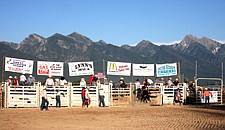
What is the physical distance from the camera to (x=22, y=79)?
26688 mm

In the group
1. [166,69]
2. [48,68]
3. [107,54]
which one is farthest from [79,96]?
[107,54]

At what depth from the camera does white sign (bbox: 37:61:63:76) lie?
90.8 ft

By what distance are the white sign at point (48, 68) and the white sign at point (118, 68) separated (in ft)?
12.1

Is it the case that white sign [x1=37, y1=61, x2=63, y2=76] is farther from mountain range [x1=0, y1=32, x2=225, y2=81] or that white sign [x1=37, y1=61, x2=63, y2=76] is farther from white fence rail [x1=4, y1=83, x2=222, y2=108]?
mountain range [x1=0, y1=32, x2=225, y2=81]

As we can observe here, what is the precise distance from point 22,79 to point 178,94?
11106mm

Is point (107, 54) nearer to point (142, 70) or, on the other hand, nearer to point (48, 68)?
point (142, 70)

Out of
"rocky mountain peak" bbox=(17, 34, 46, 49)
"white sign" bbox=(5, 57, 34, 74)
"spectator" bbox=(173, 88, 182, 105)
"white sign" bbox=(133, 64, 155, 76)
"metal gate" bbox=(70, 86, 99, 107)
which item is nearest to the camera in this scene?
"white sign" bbox=(5, 57, 34, 74)

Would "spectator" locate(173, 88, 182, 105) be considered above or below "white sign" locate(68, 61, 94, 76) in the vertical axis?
below

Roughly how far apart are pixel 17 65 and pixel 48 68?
2104 millimetres

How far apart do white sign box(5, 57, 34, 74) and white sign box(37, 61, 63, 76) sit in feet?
2.13

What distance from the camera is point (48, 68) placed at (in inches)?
1094

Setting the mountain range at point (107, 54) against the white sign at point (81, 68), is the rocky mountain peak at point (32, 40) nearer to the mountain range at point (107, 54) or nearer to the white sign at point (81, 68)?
the mountain range at point (107, 54)

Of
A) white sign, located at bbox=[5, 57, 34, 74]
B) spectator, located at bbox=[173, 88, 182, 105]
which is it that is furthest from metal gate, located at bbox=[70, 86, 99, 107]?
spectator, located at bbox=[173, 88, 182, 105]

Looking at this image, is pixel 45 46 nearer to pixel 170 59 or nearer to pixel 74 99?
pixel 170 59
